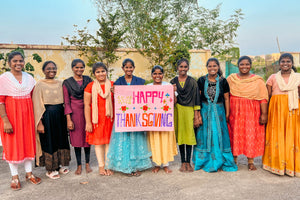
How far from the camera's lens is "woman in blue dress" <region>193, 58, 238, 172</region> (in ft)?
12.9

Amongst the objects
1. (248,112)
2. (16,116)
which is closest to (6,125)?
(16,116)

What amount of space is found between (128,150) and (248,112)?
83.0 inches

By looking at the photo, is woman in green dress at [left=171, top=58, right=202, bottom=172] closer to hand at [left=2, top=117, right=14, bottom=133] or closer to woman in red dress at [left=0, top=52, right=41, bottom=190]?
woman in red dress at [left=0, top=52, right=41, bottom=190]

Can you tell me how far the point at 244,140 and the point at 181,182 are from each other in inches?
51.9

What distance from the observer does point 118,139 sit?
153 inches

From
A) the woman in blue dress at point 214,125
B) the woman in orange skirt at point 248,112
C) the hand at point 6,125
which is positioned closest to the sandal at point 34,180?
the hand at point 6,125

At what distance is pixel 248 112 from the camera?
12.8ft

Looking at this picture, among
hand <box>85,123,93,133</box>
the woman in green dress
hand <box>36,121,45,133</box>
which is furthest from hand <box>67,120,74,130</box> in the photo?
the woman in green dress

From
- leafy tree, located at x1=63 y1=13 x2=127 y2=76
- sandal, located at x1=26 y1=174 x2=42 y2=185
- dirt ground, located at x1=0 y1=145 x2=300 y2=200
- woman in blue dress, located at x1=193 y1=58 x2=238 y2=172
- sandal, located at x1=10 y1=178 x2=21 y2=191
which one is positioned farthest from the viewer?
leafy tree, located at x1=63 y1=13 x2=127 y2=76

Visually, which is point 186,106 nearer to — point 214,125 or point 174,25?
point 214,125

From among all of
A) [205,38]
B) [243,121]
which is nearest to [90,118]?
[243,121]

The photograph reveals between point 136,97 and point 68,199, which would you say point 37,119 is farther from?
point 136,97

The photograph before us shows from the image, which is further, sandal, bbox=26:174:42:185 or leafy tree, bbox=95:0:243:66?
leafy tree, bbox=95:0:243:66

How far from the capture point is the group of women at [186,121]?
3764mm
